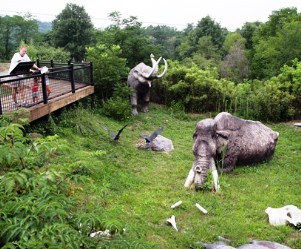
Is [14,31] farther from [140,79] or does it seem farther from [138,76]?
[140,79]

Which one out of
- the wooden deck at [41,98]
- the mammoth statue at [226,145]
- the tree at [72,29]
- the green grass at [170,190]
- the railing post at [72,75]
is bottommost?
the green grass at [170,190]

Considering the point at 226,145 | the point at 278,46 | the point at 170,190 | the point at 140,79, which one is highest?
the point at 278,46

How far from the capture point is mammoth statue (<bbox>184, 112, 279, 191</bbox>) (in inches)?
297

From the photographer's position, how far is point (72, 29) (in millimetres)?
29766

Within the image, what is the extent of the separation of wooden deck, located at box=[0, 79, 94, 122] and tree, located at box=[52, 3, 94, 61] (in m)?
19.7

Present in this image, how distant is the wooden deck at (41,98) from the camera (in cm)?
745

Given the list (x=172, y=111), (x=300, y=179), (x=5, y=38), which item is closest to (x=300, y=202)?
(x=300, y=179)

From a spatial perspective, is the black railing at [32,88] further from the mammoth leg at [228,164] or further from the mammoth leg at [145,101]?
the mammoth leg at [228,164]

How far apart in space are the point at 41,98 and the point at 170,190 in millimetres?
3487

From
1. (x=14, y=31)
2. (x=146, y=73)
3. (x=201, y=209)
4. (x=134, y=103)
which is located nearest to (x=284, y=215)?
(x=201, y=209)

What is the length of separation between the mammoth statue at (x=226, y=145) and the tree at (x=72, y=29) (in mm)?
22087

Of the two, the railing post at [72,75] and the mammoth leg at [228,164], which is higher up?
the railing post at [72,75]

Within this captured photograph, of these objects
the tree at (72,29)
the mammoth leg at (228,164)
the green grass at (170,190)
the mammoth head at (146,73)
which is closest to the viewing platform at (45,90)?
the green grass at (170,190)

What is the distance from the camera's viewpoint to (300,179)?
816 centimetres
